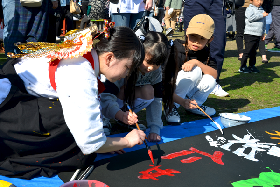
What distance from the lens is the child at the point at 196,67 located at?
2.38 metres

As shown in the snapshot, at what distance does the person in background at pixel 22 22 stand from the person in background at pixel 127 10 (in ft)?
2.44

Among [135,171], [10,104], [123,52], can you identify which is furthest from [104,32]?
[135,171]

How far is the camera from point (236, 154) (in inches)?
65.4

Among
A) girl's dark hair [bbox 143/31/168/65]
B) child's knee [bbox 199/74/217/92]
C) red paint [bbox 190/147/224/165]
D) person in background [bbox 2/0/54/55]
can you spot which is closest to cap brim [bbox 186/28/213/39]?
child's knee [bbox 199/74/217/92]

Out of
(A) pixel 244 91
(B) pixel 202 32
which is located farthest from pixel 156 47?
(A) pixel 244 91

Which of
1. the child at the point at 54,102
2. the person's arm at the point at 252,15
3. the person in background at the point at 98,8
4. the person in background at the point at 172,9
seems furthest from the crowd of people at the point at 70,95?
the person in background at the point at 172,9

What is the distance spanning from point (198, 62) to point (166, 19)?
25.3ft

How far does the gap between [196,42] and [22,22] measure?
1681 millimetres

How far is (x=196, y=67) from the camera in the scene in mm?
2441

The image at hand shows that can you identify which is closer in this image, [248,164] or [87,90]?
[87,90]

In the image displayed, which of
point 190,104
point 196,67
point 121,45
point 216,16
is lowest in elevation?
point 190,104

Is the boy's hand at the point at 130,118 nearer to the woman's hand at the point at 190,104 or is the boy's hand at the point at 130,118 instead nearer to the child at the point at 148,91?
the child at the point at 148,91

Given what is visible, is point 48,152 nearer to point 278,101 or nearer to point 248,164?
point 248,164

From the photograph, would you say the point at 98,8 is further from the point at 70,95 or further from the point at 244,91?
the point at 70,95
